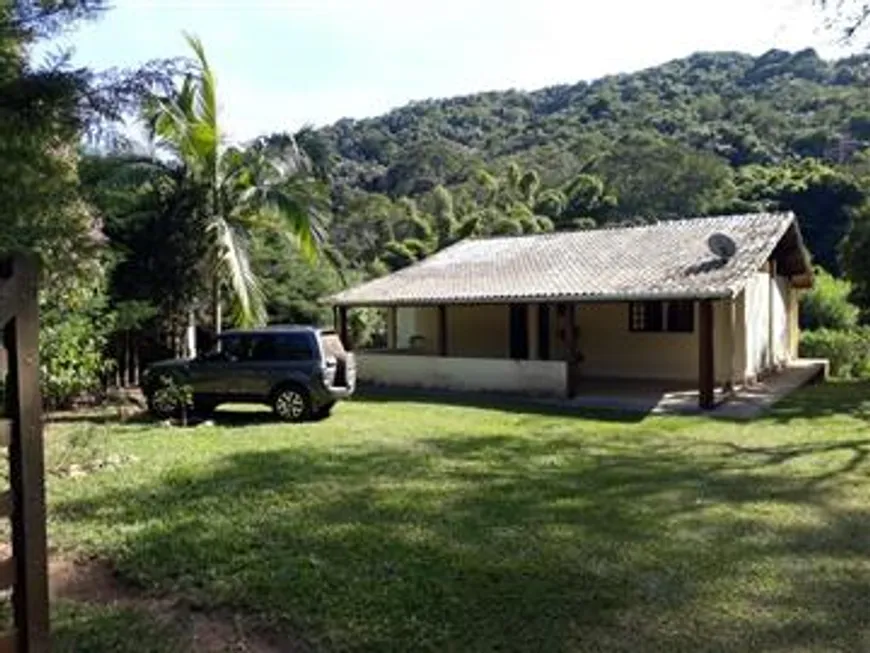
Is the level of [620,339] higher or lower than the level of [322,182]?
lower

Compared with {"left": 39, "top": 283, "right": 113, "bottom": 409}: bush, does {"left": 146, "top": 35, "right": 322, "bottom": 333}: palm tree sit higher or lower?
higher

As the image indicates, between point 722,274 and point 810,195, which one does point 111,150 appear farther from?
point 810,195

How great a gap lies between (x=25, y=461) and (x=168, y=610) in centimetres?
267

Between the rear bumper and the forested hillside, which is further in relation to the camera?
the forested hillside

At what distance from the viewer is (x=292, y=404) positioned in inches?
633

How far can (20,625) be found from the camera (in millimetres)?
3811

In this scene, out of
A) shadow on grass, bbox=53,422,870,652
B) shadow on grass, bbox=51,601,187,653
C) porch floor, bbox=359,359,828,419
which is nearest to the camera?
shadow on grass, bbox=51,601,187,653

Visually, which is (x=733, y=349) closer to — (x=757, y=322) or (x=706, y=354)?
(x=757, y=322)

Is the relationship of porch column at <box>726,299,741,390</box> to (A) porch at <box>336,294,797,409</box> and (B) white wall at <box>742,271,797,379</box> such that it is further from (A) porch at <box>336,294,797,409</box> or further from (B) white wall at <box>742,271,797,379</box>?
(B) white wall at <box>742,271,797,379</box>

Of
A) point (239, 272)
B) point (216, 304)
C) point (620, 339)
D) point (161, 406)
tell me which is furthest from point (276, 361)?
point (620, 339)

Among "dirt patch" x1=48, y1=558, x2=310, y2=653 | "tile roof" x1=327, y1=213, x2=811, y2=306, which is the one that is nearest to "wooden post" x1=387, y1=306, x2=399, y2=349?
"tile roof" x1=327, y1=213, x2=811, y2=306

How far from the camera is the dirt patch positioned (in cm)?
551

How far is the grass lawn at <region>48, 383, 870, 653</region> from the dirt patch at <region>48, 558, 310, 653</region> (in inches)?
4.4

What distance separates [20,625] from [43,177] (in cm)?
292
